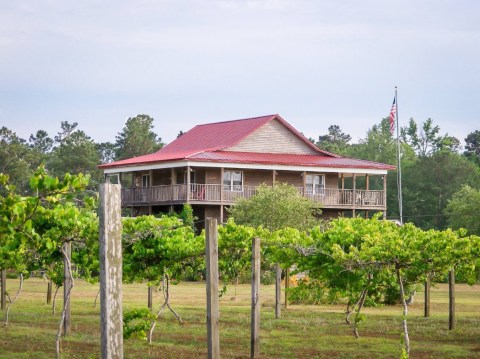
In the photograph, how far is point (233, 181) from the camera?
58000mm

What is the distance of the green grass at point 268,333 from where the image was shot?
2016 centimetres

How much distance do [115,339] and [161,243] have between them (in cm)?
1358

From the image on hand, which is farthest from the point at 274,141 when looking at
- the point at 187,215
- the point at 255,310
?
the point at 255,310

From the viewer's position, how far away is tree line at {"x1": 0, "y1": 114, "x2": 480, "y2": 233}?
7862 centimetres

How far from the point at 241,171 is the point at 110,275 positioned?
5018cm

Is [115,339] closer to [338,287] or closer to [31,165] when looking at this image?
[338,287]

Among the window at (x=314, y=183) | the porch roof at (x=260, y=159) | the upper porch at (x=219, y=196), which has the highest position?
the porch roof at (x=260, y=159)

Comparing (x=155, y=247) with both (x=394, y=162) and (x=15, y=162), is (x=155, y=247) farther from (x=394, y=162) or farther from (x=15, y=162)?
(x=394, y=162)

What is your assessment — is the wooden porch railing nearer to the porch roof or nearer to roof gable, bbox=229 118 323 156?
the porch roof

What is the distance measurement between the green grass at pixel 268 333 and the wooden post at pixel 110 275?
1068 cm

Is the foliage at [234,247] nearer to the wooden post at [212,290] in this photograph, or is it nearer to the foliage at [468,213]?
the wooden post at [212,290]

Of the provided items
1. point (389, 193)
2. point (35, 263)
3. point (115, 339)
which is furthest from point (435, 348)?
point (389, 193)

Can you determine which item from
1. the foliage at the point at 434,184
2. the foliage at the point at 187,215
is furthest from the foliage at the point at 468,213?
the foliage at the point at 187,215

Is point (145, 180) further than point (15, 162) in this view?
No
